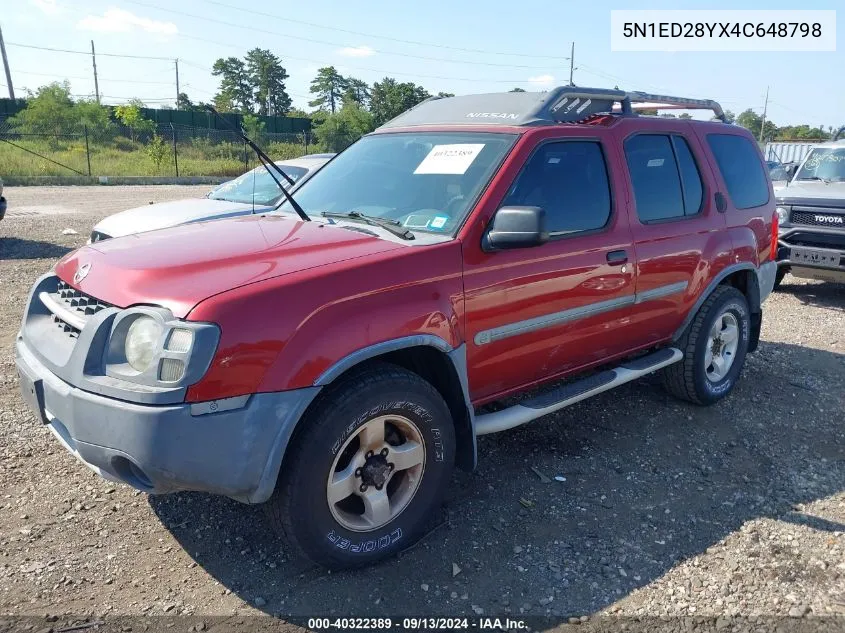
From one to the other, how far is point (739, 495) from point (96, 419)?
3.36 meters

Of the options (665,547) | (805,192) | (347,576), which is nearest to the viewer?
(347,576)

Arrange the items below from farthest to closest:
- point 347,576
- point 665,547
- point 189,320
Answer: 1. point 665,547
2. point 347,576
3. point 189,320

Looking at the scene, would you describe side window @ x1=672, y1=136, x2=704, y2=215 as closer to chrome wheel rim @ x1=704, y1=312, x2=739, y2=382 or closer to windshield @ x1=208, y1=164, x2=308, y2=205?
Result: chrome wheel rim @ x1=704, y1=312, x2=739, y2=382

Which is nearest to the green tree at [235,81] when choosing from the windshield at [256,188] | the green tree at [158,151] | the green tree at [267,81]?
the green tree at [267,81]

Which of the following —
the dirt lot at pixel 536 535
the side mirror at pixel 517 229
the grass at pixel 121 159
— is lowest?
the dirt lot at pixel 536 535

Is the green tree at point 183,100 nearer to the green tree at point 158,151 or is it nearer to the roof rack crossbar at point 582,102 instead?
the roof rack crossbar at point 582,102

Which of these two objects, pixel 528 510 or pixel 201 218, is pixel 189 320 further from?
pixel 201 218

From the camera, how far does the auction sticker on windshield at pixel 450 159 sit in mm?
3625

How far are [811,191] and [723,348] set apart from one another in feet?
16.5

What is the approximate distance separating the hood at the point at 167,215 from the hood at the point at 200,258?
155 inches

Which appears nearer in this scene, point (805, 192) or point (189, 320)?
point (189, 320)

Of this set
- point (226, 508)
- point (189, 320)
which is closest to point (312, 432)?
point (189, 320)

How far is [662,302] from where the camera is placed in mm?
4469

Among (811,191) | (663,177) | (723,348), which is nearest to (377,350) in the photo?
(663,177)
